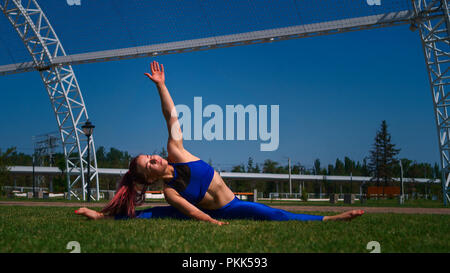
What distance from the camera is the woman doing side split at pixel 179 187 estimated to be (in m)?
4.68

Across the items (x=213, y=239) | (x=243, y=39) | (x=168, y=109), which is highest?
(x=243, y=39)

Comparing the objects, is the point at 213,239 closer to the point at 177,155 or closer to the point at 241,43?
the point at 177,155


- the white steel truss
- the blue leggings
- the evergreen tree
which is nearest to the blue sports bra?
the blue leggings

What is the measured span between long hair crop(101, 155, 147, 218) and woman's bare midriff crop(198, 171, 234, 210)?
785 millimetres

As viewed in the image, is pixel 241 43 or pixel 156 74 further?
pixel 241 43

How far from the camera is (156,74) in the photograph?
512 cm

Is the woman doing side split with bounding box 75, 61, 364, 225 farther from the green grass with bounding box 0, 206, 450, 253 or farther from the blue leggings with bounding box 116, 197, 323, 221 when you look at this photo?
the green grass with bounding box 0, 206, 450, 253

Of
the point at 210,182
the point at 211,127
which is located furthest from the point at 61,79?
the point at 210,182

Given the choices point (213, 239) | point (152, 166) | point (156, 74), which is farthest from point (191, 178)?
point (156, 74)

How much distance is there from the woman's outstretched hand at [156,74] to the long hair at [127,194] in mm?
1016

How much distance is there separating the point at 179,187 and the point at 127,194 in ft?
2.65

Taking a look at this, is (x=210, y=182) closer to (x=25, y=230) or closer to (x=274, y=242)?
(x=274, y=242)
